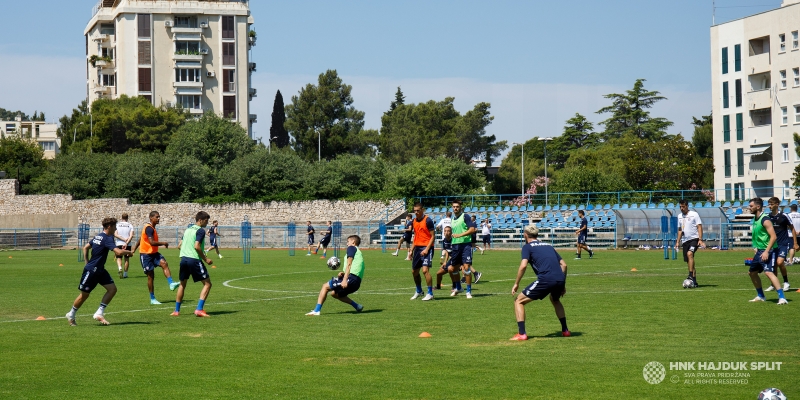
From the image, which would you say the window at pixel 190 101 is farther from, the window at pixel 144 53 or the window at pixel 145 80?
the window at pixel 144 53

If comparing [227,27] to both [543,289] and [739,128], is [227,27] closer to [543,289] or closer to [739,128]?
[739,128]

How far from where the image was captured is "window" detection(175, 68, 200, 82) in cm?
10825

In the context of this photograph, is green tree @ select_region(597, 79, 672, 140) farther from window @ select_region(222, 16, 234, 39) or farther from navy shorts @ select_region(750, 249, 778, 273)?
navy shorts @ select_region(750, 249, 778, 273)

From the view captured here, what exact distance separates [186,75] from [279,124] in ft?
52.3

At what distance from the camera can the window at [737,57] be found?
70688 mm

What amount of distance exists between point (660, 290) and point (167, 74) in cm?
9577

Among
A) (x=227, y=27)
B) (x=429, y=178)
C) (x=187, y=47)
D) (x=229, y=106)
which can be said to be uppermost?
(x=227, y=27)

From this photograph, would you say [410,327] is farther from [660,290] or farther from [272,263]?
[272,263]

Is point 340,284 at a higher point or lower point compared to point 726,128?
lower

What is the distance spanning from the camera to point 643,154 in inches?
3130

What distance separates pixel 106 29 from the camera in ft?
371

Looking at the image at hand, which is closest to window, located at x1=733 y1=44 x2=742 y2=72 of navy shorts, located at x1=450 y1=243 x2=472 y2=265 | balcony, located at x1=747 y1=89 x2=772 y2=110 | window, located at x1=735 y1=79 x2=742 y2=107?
window, located at x1=735 y1=79 x2=742 y2=107

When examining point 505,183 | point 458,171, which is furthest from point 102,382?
point 505,183

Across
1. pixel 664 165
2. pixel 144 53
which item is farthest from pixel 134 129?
pixel 664 165
